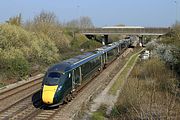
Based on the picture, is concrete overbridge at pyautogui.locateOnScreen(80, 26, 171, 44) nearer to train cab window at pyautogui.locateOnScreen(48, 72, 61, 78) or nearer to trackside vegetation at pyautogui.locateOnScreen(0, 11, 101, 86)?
trackside vegetation at pyautogui.locateOnScreen(0, 11, 101, 86)

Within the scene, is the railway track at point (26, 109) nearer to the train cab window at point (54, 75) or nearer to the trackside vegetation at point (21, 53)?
the train cab window at point (54, 75)

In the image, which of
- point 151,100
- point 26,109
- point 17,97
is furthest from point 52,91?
point 151,100

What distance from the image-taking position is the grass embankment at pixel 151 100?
11375 millimetres

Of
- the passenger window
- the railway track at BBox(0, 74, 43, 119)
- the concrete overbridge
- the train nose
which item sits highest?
the concrete overbridge

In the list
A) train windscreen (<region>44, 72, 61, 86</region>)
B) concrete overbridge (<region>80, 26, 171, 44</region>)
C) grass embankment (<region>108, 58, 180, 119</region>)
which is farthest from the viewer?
concrete overbridge (<region>80, 26, 171, 44</region>)

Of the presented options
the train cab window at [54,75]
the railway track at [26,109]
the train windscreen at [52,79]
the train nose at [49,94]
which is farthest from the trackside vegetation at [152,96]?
the train cab window at [54,75]

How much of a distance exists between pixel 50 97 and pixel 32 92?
627 cm

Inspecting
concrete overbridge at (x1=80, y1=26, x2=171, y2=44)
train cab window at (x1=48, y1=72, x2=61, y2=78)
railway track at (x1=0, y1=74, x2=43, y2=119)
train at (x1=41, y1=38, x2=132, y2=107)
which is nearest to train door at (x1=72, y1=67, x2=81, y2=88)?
train at (x1=41, y1=38, x2=132, y2=107)

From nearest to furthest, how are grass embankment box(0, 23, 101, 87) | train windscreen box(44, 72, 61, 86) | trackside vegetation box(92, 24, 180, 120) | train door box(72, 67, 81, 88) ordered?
trackside vegetation box(92, 24, 180, 120)
train windscreen box(44, 72, 61, 86)
train door box(72, 67, 81, 88)
grass embankment box(0, 23, 101, 87)

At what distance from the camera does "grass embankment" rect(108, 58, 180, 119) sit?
37.3ft

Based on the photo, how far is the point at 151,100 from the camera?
1135 cm

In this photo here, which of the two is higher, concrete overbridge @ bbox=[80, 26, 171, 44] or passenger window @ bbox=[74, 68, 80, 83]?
concrete overbridge @ bbox=[80, 26, 171, 44]

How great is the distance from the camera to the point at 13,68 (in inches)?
1228

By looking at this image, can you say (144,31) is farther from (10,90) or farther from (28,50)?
(10,90)
